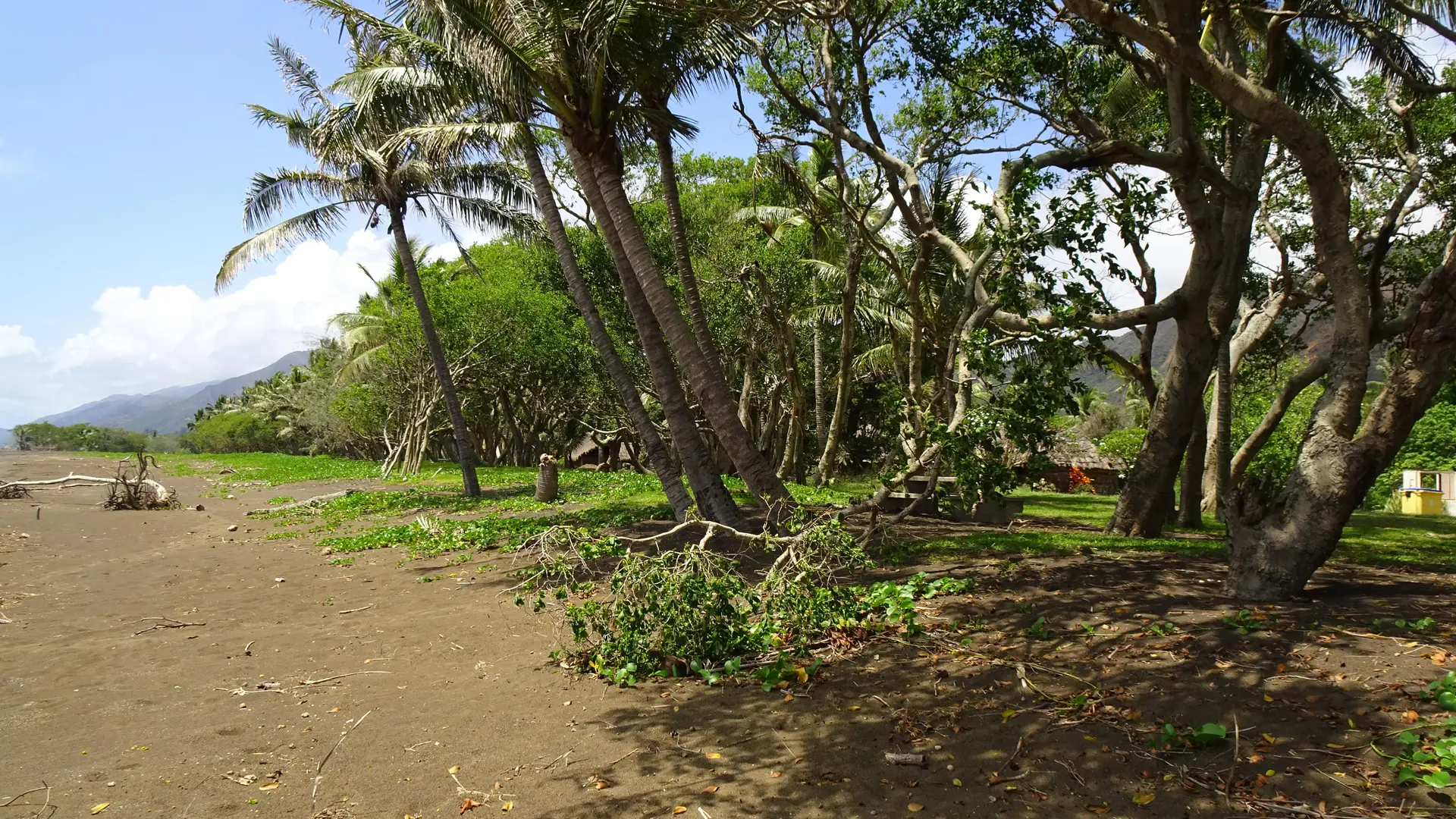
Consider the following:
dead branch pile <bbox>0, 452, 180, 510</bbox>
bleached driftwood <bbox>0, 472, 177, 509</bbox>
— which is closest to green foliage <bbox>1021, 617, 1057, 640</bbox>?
dead branch pile <bbox>0, 452, 180, 510</bbox>

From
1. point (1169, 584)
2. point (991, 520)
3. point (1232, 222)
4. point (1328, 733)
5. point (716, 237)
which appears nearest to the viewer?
point (1328, 733)

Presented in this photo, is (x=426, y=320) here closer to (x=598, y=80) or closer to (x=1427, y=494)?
(x=598, y=80)

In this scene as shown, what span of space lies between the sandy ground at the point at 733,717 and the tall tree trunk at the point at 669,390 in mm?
3078

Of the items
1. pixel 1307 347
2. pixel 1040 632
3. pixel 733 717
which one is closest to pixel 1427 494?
pixel 1307 347

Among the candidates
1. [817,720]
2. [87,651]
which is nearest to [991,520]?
[817,720]

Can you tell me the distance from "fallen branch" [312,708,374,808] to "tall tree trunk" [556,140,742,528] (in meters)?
5.15

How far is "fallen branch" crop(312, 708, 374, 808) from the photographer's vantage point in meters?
4.66

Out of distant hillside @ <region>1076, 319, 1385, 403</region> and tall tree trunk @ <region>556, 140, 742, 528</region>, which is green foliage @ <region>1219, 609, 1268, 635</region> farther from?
tall tree trunk @ <region>556, 140, 742, 528</region>

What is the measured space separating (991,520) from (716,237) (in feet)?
39.1

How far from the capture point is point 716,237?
73.0 ft

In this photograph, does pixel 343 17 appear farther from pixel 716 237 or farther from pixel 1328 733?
pixel 1328 733

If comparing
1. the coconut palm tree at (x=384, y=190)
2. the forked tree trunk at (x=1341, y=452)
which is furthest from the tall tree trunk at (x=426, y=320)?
the forked tree trunk at (x=1341, y=452)

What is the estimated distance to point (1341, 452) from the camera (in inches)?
224

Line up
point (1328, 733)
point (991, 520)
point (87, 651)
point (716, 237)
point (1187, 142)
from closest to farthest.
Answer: point (1328, 733) < point (87, 651) < point (1187, 142) < point (991, 520) < point (716, 237)
